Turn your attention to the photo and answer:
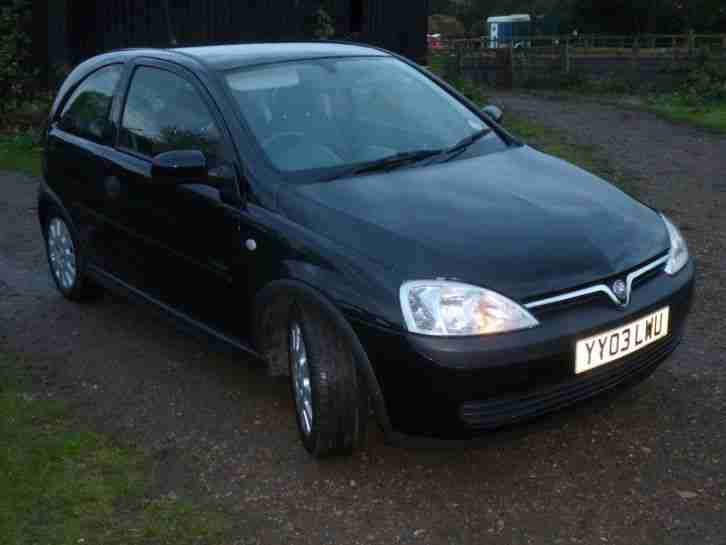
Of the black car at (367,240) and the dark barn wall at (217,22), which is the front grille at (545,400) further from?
the dark barn wall at (217,22)

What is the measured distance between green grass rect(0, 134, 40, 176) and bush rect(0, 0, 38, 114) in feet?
3.45

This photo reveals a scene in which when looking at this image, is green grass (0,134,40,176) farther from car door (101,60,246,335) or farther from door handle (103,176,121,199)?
car door (101,60,246,335)

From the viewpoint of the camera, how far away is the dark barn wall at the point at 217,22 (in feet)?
56.5

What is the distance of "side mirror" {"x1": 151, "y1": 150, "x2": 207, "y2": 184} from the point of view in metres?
4.29

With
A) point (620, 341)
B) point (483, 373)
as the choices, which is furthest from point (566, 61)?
point (483, 373)

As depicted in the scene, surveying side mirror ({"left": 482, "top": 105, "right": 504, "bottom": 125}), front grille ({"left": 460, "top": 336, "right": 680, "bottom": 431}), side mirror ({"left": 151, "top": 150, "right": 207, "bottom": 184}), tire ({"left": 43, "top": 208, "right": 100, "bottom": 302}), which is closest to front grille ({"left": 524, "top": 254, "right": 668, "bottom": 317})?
front grille ({"left": 460, "top": 336, "right": 680, "bottom": 431})

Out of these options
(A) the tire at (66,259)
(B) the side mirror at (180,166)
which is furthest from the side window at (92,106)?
(B) the side mirror at (180,166)

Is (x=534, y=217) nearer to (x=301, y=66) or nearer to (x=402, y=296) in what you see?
(x=402, y=296)

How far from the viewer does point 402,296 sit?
137 inches

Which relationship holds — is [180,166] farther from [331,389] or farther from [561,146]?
[561,146]

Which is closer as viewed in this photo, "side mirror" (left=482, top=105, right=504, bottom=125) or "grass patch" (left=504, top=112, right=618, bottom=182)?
"side mirror" (left=482, top=105, right=504, bottom=125)

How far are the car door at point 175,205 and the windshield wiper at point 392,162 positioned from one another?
507 millimetres

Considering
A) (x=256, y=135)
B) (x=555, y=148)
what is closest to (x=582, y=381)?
(x=256, y=135)

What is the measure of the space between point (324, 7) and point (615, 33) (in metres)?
45.1
